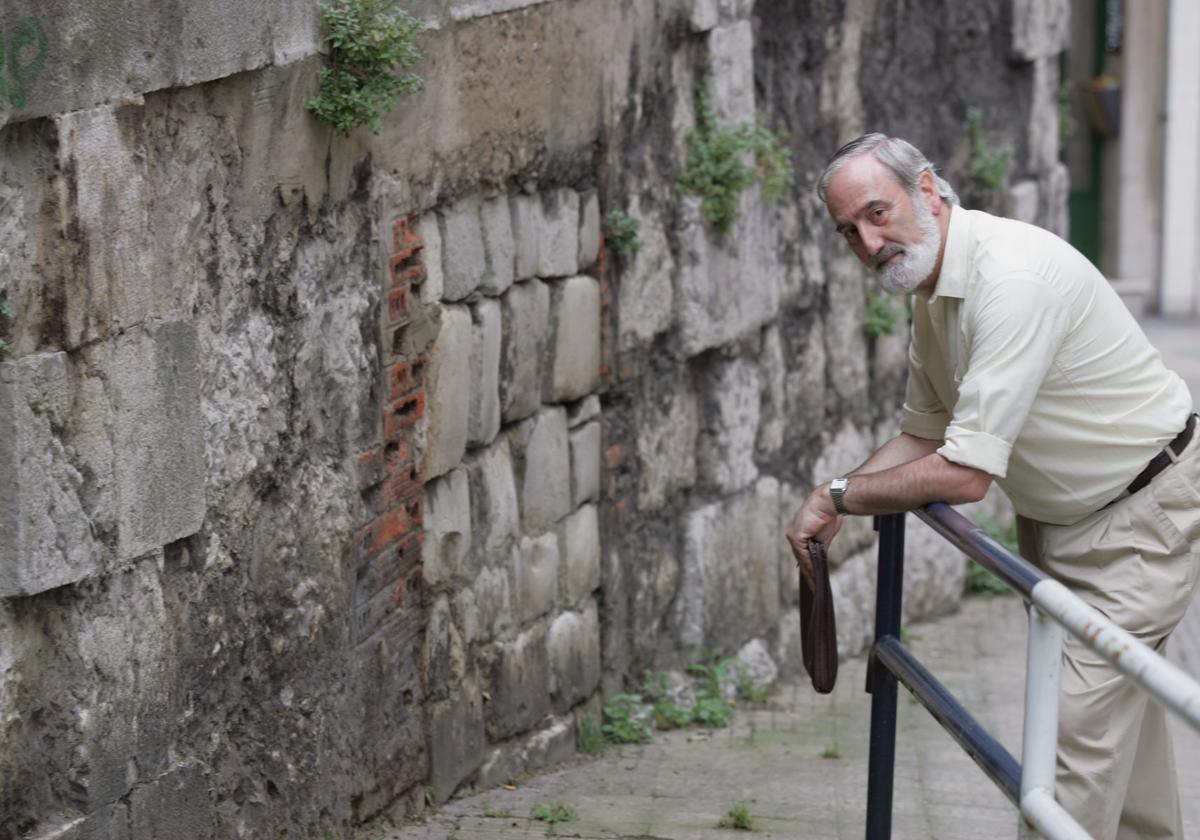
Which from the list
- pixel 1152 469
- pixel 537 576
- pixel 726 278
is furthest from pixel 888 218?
pixel 726 278

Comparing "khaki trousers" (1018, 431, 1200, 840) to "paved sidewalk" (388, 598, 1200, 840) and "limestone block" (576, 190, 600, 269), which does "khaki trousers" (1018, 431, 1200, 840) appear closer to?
"paved sidewalk" (388, 598, 1200, 840)

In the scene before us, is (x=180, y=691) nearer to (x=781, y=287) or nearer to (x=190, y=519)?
(x=190, y=519)

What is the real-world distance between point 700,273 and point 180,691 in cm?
261

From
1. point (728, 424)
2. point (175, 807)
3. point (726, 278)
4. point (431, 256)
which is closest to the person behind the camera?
point (175, 807)

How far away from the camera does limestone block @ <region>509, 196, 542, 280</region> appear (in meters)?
4.44

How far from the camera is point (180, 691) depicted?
317cm

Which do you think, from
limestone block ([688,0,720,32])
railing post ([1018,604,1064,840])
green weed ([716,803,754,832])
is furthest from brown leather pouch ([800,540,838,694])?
limestone block ([688,0,720,32])

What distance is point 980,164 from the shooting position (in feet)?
24.4

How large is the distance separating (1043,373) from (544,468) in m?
1.89

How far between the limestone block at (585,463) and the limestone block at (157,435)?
1804 mm

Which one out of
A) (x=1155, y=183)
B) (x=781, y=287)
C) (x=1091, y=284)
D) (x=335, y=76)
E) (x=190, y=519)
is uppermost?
(x=335, y=76)

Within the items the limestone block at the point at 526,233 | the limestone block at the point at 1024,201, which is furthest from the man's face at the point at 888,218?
the limestone block at the point at 1024,201

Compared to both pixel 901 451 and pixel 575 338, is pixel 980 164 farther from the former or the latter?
pixel 901 451

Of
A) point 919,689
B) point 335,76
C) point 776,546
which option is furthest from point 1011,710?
point 335,76
